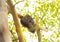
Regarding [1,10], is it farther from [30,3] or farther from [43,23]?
[30,3]

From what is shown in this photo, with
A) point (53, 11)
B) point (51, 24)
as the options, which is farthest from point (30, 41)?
point (53, 11)

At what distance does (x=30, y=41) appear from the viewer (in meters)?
5.27

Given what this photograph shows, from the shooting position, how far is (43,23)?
12.8 ft

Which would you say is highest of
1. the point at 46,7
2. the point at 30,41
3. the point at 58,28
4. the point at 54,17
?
the point at 46,7

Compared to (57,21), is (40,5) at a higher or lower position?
higher

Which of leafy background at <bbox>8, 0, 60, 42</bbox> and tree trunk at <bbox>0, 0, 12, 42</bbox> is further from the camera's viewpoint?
leafy background at <bbox>8, 0, 60, 42</bbox>

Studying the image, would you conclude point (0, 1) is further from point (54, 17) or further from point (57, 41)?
point (57, 41)

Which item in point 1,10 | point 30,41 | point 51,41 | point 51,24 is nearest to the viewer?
point 1,10

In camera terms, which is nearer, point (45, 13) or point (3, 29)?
point (3, 29)

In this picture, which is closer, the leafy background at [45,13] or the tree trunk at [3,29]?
the tree trunk at [3,29]

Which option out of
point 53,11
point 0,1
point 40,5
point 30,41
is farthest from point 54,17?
point 0,1

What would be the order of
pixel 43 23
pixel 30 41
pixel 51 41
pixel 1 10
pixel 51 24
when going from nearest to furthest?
pixel 1 10
pixel 43 23
pixel 51 24
pixel 51 41
pixel 30 41

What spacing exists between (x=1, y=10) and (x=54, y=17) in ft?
7.98

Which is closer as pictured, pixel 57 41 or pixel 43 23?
pixel 43 23
